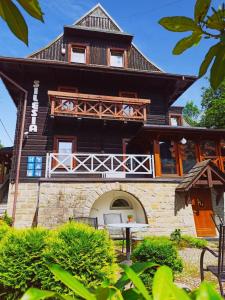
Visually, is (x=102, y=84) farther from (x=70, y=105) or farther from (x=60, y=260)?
(x=60, y=260)

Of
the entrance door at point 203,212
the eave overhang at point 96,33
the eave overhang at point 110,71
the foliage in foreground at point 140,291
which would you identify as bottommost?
the foliage in foreground at point 140,291

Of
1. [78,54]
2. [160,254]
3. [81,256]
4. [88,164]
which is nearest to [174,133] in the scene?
[88,164]

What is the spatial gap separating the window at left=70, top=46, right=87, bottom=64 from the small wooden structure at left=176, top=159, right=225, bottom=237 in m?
8.45

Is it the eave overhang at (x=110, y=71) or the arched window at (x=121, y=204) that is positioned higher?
the eave overhang at (x=110, y=71)

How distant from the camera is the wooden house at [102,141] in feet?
36.3

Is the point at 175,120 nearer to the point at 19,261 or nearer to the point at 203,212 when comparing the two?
the point at 203,212

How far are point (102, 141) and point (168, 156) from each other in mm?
3439

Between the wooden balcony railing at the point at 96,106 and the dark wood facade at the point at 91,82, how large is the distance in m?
0.35

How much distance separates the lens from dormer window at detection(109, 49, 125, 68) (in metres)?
15.6

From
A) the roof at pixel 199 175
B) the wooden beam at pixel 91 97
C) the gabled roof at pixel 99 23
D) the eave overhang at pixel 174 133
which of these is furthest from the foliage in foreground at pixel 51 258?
the gabled roof at pixel 99 23

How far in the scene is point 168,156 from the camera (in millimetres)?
12609

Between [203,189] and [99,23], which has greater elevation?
[99,23]

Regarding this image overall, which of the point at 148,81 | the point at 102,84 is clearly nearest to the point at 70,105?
the point at 102,84

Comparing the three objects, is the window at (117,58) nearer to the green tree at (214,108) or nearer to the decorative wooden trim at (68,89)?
the decorative wooden trim at (68,89)
